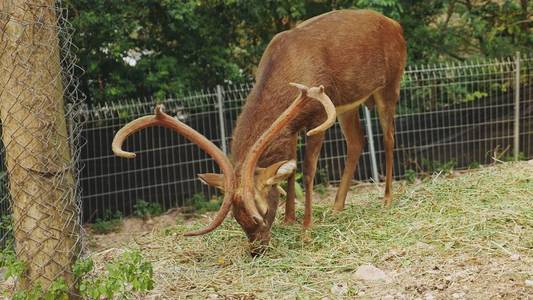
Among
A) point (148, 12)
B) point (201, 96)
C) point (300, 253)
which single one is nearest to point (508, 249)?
point (300, 253)

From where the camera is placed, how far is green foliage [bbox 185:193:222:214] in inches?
436

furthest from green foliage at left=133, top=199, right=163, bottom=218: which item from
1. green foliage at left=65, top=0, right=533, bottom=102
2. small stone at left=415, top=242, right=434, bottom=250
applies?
small stone at left=415, top=242, right=434, bottom=250

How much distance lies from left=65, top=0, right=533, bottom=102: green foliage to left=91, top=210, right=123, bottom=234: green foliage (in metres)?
1.56

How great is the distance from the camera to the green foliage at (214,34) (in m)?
10.7

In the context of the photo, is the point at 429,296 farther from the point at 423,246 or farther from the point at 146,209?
the point at 146,209

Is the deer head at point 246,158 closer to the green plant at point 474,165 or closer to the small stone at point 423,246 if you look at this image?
the small stone at point 423,246

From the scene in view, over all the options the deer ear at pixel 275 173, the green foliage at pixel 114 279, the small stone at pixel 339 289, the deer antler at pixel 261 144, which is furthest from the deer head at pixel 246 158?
the green foliage at pixel 114 279

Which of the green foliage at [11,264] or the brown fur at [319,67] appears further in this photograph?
the brown fur at [319,67]

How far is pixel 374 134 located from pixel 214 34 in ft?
9.06

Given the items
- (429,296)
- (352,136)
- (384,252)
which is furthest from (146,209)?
(429,296)

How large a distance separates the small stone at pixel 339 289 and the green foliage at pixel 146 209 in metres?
5.50

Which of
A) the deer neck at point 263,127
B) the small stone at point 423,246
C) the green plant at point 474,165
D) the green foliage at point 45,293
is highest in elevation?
the deer neck at point 263,127

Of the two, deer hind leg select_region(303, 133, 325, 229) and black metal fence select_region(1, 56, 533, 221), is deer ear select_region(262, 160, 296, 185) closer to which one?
deer hind leg select_region(303, 133, 325, 229)

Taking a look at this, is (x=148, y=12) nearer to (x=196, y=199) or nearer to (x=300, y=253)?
(x=196, y=199)
